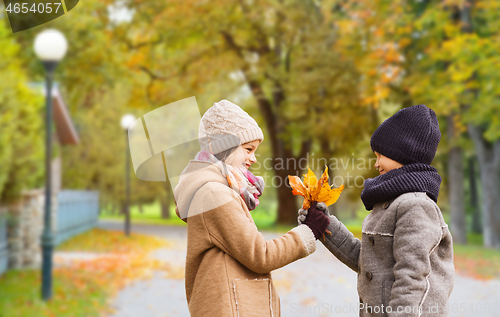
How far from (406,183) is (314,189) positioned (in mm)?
346

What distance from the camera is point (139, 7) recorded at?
14938 millimetres

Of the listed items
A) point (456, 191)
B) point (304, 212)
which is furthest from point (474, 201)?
point (304, 212)

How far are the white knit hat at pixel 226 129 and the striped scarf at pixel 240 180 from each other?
40mm

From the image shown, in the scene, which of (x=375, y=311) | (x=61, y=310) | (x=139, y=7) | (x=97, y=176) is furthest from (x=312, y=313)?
(x=97, y=176)

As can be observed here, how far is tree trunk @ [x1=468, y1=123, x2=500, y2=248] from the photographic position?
1128 centimetres

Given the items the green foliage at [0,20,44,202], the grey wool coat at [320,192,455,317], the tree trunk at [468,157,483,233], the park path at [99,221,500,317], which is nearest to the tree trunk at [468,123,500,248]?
the park path at [99,221,500,317]

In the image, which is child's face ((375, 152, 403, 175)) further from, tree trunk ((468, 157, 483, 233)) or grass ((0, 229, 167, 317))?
tree trunk ((468, 157, 483, 233))

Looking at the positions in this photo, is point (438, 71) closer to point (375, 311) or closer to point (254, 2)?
point (254, 2)

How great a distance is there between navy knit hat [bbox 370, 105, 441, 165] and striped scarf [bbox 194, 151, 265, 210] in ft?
1.77

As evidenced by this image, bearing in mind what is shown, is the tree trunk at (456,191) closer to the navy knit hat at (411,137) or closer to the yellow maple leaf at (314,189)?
the navy knit hat at (411,137)

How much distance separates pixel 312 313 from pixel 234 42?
436 inches

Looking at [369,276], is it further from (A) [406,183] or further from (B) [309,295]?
(B) [309,295]

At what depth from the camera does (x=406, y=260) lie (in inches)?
65.0

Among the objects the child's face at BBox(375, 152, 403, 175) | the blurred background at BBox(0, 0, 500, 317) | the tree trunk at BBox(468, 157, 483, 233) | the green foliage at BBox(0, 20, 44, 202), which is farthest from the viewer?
the tree trunk at BBox(468, 157, 483, 233)
